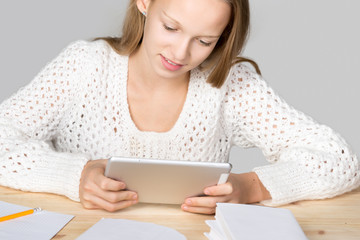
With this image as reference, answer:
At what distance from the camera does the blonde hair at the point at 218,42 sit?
5.32 feet

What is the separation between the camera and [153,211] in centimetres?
126

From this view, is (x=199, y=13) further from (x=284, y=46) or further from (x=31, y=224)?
(x=284, y=46)

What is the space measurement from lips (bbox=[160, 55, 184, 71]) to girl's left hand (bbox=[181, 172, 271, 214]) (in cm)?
33

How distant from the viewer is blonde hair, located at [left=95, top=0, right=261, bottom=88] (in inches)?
63.9

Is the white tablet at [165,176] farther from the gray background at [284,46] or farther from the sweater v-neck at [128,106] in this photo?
the gray background at [284,46]

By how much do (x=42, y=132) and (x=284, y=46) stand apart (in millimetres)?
1856

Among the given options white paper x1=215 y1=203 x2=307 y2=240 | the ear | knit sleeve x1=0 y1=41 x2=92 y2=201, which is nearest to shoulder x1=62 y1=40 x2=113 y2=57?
knit sleeve x1=0 y1=41 x2=92 y2=201

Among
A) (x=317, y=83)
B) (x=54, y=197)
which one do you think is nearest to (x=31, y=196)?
(x=54, y=197)

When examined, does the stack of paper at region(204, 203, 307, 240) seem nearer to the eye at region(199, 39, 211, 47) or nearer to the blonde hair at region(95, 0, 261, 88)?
the eye at region(199, 39, 211, 47)

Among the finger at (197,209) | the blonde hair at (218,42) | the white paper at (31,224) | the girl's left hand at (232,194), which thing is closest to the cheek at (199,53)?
the blonde hair at (218,42)

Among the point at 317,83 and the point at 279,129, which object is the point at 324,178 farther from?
the point at 317,83

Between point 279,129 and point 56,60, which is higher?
point 56,60

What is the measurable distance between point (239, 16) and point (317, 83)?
1.79 metres

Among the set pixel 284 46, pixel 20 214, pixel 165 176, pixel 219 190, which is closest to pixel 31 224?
pixel 20 214
